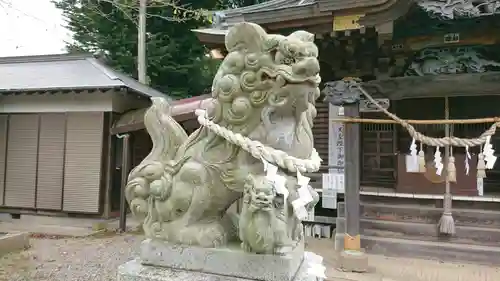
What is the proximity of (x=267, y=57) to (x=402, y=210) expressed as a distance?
5315 mm

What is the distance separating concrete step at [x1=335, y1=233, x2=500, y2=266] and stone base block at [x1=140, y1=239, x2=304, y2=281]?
439 centimetres

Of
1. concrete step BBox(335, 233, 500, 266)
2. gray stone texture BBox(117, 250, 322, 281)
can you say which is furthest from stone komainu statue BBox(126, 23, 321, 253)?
concrete step BBox(335, 233, 500, 266)

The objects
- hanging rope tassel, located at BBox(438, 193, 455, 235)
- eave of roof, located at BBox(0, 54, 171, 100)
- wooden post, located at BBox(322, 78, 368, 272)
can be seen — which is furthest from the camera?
eave of roof, located at BBox(0, 54, 171, 100)

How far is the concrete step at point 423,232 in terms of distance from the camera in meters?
5.86

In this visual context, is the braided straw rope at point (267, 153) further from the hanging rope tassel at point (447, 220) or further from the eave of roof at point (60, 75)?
the eave of roof at point (60, 75)

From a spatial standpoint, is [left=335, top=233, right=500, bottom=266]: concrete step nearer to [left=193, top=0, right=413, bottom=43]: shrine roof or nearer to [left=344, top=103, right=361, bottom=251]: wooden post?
[left=344, top=103, right=361, bottom=251]: wooden post

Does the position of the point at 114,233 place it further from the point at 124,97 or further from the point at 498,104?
the point at 498,104

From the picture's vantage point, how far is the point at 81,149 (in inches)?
344

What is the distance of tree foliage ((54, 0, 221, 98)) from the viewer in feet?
44.8

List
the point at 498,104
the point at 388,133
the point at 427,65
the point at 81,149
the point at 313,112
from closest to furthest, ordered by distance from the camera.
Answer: the point at 313,112
the point at 427,65
the point at 498,104
the point at 388,133
the point at 81,149

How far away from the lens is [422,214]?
6.28 m

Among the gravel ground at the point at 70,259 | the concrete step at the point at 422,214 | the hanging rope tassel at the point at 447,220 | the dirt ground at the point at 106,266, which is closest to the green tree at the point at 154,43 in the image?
the gravel ground at the point at 70,259

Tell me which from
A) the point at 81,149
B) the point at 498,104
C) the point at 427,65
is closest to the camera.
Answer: the point at 427,65

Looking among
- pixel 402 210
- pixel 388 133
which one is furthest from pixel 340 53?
pixel 402 210
